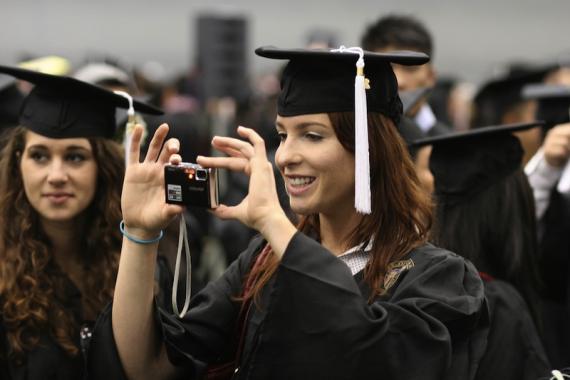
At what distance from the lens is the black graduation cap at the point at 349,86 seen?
8.48 feet

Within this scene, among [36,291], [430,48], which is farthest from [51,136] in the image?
[430,48]

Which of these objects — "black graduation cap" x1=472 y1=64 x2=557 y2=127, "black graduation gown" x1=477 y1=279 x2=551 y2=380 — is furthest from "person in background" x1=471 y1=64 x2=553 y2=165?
"black graduation gown" x1=477 y1=279 x2=551 y2=380

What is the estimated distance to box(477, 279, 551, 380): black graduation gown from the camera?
3.06 metres

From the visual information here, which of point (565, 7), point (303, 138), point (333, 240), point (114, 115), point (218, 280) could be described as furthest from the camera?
point (565, 7)

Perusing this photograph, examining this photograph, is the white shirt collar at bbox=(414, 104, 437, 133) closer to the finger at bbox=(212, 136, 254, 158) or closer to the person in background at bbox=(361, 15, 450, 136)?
the person in background at bbox=(361, 15, 450, 136)

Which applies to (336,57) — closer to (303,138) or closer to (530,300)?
(303,138)

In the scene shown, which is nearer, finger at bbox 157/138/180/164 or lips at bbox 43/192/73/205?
finger at bbox 157/138/180/164

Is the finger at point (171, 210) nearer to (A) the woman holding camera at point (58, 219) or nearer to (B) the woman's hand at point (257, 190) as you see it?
(B) the woman's hand at point (257, 190)

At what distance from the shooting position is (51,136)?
3.66 m

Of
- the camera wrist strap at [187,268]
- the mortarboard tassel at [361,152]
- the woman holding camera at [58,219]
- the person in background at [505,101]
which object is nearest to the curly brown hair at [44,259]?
the woman holding camera at [58,219]

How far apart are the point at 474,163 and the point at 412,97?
61 centimetres

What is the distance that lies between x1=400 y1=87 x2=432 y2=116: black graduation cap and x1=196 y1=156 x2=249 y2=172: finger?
5.97 ft

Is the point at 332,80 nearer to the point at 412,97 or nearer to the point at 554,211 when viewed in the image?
the point at 412,97

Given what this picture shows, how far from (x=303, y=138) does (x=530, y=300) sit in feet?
5.34
